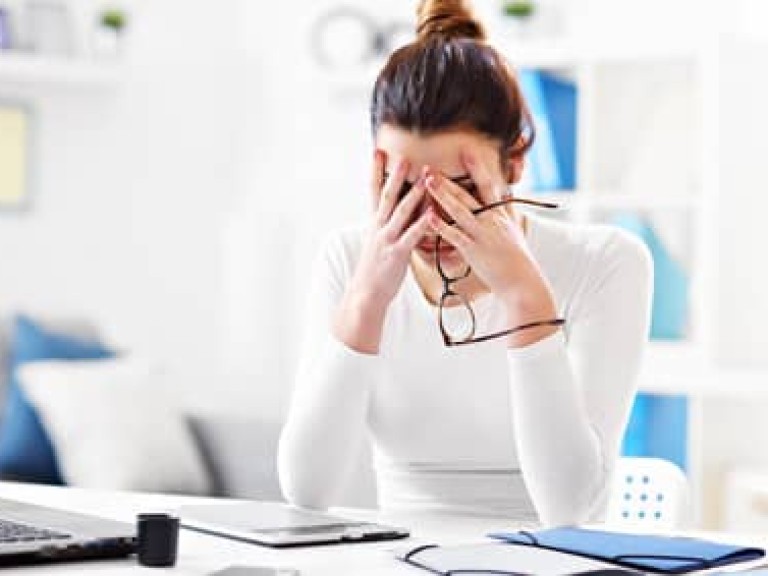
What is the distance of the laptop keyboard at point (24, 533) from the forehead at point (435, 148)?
2.17 feet

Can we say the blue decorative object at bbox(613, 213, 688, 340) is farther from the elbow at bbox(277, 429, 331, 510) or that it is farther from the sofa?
the elbow at bbox(277, 429, 331, 510)

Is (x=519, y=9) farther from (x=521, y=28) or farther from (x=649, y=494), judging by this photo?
(x=649, y=494)

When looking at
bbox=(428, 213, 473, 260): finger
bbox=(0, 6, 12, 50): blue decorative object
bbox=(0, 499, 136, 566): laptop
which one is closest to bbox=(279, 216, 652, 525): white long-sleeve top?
bbox=(428, 213, 473, 260): finger

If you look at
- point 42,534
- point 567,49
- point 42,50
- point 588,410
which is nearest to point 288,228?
point 42,50

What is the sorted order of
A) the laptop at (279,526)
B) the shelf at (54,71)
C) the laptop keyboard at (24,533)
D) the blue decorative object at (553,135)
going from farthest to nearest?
the shelf at (54,71) < the blue decorative object at (553,135) < the laptop at (279,526) < the laptop keyboard at (24,533)

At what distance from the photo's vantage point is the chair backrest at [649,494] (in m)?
2.09

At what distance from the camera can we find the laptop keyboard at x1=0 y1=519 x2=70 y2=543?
4.86ft

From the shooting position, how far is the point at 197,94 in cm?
511

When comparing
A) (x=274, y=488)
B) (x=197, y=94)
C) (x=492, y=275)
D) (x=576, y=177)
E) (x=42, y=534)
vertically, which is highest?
(x=197, y=94)

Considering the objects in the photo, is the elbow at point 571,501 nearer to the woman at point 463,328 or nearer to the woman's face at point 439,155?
the woman at point 463,328

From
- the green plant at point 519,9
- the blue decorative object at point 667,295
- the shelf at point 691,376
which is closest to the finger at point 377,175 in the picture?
the shelf at point 691,376

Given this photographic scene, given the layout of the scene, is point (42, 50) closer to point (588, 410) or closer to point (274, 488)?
point (274, 488)

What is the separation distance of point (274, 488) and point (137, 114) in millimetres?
1547

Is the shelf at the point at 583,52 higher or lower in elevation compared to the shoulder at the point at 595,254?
higher
